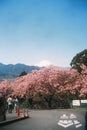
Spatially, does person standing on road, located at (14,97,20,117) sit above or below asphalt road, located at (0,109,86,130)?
above

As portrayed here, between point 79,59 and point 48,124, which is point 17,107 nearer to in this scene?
point 48,124

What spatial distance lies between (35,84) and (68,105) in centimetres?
775

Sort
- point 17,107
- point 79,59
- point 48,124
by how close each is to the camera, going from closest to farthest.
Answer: point 48,124 → point 17,107 → point 79,59

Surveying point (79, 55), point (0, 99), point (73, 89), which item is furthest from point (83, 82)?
point (0, 99)

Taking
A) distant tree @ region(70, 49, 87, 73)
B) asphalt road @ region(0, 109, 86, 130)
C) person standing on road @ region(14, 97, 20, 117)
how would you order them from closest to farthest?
asphalt road @ region(0, 109, 86, 130)
person standing on road @ region(14, 97, 20, 117)
distant tree @ region(70, 49, 87, 73)

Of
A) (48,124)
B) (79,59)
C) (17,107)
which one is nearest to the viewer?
(48,124)

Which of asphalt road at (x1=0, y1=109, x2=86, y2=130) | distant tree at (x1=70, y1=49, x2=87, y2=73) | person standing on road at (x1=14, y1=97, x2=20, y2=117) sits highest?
distant tree at (x1=70, y1=49, x2=87, y2=73)

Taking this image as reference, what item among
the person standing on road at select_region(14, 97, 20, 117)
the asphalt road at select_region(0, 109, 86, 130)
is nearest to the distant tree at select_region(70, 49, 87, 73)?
the person standing on road at select_region(14, 97, 20, 117)

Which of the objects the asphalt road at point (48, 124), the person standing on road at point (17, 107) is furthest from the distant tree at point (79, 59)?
the asphalt road at point (48, 124)

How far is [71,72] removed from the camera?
3282 inches

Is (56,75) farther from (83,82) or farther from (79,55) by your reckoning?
(79,55)

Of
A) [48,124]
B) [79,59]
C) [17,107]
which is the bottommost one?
[48,124]

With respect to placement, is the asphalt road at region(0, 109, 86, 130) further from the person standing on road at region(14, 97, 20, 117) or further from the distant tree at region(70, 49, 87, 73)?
the distant tree at region(70, 49, 87, 73)

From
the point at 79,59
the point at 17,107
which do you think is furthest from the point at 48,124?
the point at 79,59
